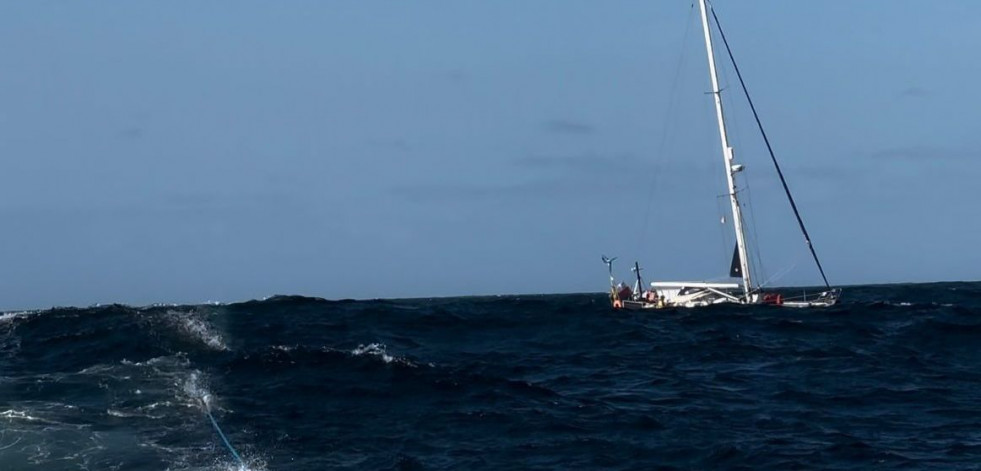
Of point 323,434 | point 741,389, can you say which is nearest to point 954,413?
point 741,389

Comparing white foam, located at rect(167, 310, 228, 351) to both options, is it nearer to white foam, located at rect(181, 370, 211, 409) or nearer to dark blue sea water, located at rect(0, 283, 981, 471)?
dark blue sea water, located at rect(0, 283, 981, 471)

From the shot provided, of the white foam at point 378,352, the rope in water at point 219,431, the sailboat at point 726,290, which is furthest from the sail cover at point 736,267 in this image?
the rope in water at point 219,431

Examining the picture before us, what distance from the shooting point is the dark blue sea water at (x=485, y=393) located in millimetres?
21156

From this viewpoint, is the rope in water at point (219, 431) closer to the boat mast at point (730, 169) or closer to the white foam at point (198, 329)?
the white foam at point (198, 329)

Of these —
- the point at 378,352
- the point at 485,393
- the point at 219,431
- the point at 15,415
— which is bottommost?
the point at 219,431

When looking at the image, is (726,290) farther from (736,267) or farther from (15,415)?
(15,415)

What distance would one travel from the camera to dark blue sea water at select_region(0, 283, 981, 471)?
21156 mm

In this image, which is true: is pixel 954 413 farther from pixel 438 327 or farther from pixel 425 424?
pixel 438 327

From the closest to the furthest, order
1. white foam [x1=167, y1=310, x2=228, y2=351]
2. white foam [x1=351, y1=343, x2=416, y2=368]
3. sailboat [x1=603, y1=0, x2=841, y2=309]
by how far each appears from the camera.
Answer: white foam [x1=351, y1=343, x2=416, y2=368] → white foam [x1=167, y1=310, x2=228, y2=351] → sailboat [x1=603, y1=0, x2=841, y2=309]

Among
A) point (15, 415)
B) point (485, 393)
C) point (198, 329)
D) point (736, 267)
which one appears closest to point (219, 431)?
point (15, 415)

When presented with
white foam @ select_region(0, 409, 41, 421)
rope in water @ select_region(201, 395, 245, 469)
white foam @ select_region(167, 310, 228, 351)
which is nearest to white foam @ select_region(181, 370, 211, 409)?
rope in water @ select_region(201, 395, 245, 469)

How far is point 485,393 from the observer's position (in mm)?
26641

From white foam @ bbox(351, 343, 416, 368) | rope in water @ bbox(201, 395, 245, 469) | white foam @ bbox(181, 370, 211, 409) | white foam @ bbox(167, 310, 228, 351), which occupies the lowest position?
rope in water @ bbox(201, 395, 245, 469)

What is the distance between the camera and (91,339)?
36.0 m
